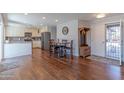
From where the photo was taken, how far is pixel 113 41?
301 inches

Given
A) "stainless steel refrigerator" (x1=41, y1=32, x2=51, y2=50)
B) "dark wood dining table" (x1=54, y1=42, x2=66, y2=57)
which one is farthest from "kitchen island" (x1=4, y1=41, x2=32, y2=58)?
"stainless steel refrigerator" (x1=41, y1=32, x2=51, y2=50)

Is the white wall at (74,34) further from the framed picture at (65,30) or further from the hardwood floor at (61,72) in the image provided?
the hardwood floor at (61,72)

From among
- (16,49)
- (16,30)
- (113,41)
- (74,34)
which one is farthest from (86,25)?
(16,30)

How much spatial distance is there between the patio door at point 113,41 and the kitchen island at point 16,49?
17.3 feet

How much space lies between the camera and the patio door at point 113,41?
289 inches

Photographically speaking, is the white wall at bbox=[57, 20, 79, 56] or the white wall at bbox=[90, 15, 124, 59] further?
the white wall at bbox=[57, 20, 79, 56]

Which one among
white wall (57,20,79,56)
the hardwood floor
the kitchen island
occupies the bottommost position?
the hardwood floor

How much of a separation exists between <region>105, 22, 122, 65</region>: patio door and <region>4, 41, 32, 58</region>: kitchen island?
17.3 ft

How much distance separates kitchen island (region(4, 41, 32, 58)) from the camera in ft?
26.8

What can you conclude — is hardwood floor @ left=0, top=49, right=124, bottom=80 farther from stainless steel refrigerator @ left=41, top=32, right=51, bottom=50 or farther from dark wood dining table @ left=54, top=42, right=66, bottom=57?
stainless steel refrigerator @ left=41, top=32, right=51, bottom=50

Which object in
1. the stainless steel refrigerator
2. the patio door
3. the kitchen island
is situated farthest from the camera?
the stainless steel refrigerator

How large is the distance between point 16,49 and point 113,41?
5859mm

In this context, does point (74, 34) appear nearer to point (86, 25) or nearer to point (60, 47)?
point (86, 25)
